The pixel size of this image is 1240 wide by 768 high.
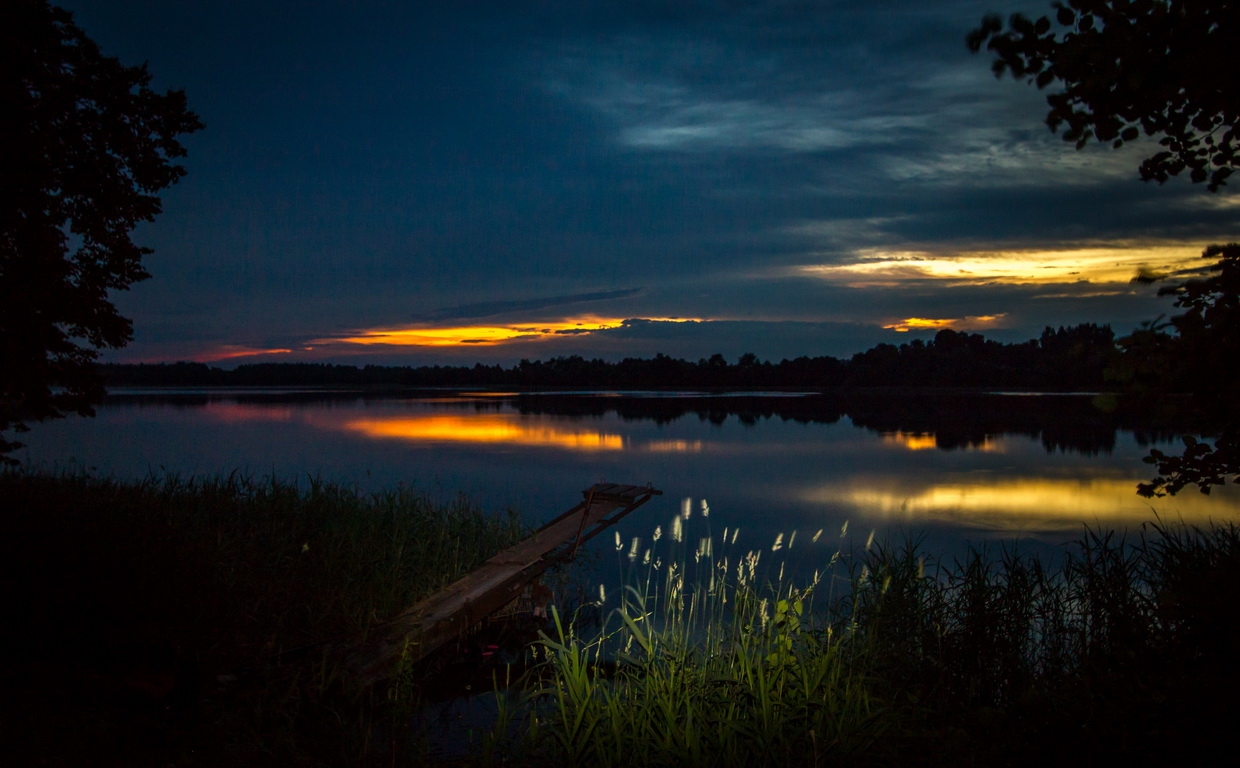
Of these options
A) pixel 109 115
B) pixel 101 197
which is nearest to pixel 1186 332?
pixel 101 197

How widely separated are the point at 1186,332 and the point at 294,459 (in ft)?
104

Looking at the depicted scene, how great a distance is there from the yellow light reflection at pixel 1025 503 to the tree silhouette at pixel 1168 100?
13392mm

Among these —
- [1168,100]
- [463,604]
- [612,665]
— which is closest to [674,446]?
[612,665]

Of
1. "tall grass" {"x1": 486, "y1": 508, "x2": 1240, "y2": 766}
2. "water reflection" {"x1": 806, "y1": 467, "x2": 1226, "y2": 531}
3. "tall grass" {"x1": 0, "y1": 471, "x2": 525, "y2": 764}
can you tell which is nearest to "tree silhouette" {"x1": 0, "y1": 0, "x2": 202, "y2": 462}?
"tall grass" {"x1": 0, "y1": 471, "x2": 525, "y2": 764}

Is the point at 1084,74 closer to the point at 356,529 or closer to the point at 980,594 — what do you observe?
the point at 980,594

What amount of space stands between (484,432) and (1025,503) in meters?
28.4

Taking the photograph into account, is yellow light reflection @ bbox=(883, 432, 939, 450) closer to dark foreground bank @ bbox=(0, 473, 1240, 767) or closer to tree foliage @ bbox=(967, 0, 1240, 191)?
dark foreground bank @ bbox=(0, 473, 1240, 767)

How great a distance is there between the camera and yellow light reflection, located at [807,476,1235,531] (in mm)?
18234

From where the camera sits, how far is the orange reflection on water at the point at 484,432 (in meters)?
36.5

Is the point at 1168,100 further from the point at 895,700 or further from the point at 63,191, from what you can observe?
the point at 63,191

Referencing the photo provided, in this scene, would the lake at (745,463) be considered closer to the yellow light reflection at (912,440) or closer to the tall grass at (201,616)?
the yellow light reflection at (912,440)

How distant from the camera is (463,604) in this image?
27.1 feet

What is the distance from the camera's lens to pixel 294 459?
100 feet

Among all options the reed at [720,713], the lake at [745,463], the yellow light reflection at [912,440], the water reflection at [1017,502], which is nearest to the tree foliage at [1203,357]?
the reed at [720,713]
